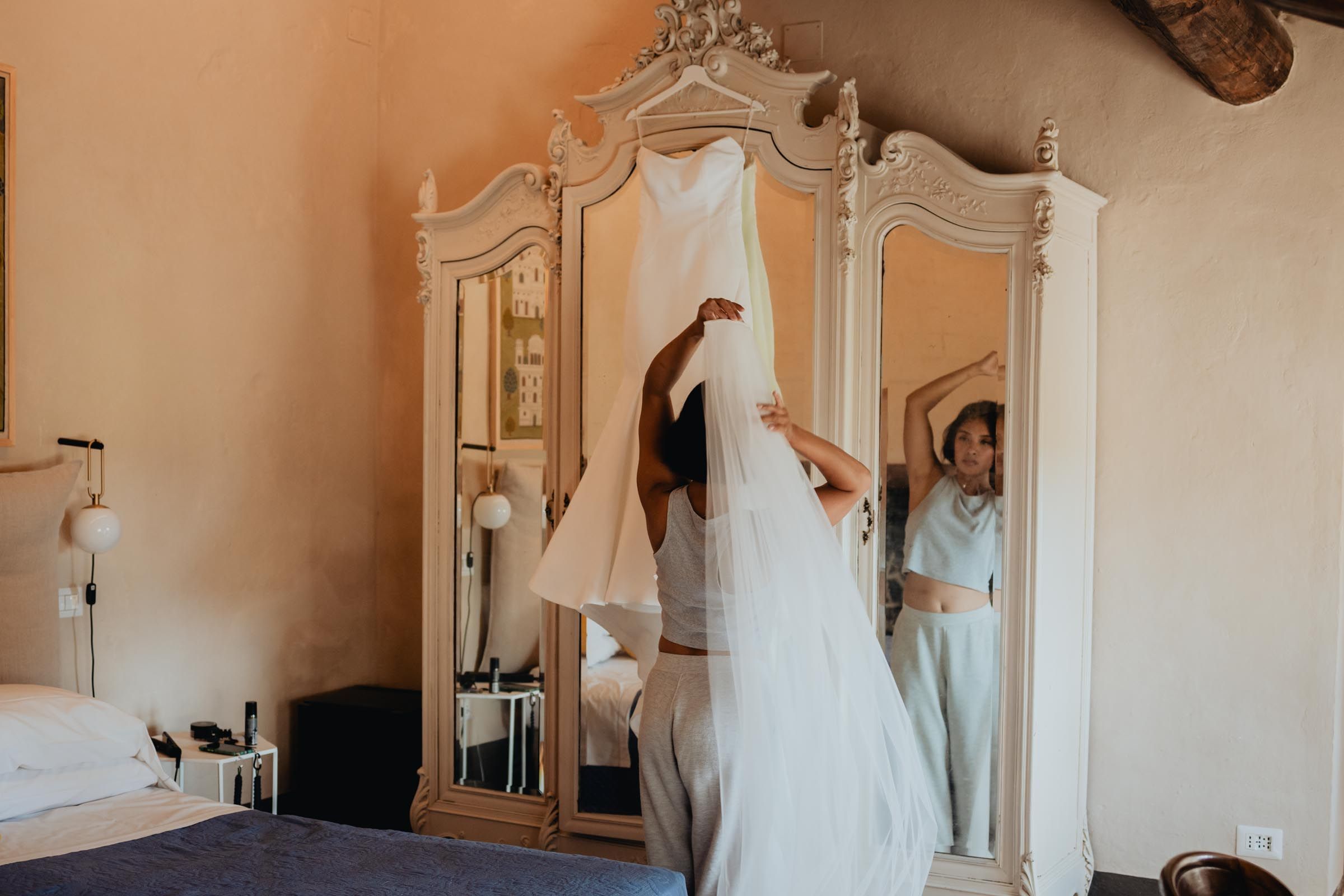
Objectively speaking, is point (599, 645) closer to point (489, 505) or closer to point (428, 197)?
point (489, 505)

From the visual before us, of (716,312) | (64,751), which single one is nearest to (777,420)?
(716,312)

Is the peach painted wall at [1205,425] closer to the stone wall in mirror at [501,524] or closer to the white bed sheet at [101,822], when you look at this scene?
the stone wall in mirror at [501,524]

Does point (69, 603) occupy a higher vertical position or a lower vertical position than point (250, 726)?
higher

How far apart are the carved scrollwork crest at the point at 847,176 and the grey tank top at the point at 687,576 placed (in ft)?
3.58

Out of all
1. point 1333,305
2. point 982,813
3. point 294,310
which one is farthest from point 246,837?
point 1333,305

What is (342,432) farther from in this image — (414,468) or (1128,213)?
(1128,213)

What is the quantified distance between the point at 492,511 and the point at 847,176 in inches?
61.1

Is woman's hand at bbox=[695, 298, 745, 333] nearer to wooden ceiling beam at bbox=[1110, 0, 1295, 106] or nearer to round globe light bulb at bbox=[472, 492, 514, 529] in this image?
round globe light bulb at bbox=[472, 492, 514, 529]

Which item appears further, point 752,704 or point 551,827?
point 551,827

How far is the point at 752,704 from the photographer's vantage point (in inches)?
91.4

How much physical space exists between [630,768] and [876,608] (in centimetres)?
92

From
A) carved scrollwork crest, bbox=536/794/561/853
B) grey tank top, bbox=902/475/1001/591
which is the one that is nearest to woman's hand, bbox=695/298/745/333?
grey tank top, bbox=902/475/1001/591

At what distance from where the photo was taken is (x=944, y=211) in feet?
10.2

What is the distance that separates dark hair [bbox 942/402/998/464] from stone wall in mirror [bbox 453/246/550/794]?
4.14 ft
